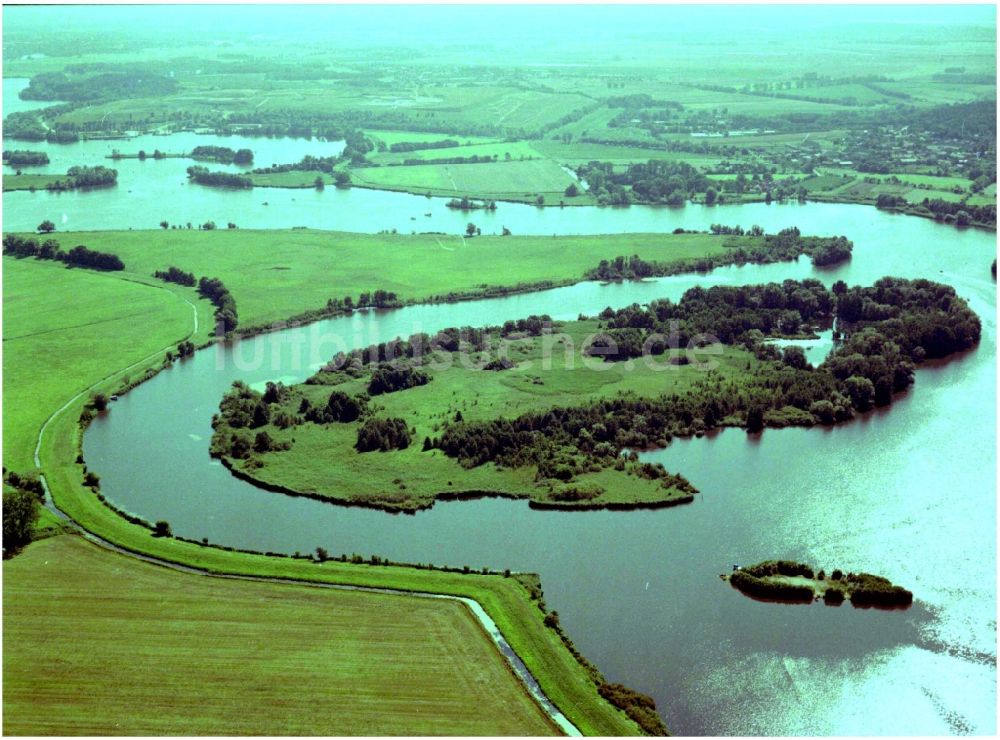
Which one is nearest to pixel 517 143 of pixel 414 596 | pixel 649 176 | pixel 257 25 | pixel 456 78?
pixel 649 176

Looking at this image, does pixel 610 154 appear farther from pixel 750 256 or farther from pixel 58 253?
pixel 58 253

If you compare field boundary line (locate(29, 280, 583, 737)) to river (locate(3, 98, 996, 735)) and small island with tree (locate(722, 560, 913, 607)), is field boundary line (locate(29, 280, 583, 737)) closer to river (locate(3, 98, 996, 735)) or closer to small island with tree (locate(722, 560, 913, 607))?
river (locate(3, 98, 996, 735))

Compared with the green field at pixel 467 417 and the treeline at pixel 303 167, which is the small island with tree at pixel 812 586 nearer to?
the green field at pixel 467 417

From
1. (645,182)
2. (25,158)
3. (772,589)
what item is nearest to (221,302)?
(772,589)

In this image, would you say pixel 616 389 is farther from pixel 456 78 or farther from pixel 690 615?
pixel 456 78

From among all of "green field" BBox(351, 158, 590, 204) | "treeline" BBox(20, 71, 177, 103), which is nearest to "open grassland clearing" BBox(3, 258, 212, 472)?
"green field" BBox(351, 158, 590, 204)
